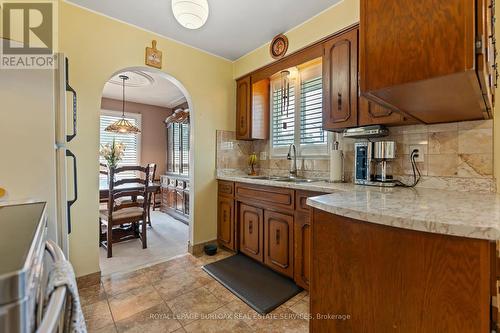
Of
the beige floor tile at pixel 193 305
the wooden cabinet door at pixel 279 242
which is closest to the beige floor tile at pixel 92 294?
the beige floor tile at pixel 193 305

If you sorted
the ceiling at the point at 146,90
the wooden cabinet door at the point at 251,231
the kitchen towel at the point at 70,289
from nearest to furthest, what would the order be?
the kitchen towel at the point at 70,289 → the wooden cabinet door at the point at 251,231 → the ceiling at the point at 146,90

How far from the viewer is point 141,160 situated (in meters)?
5.23

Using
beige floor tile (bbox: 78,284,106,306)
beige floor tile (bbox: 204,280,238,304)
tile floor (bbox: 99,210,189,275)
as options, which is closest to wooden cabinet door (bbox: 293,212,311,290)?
beige floor tile (bbox: 204,280,238,304)

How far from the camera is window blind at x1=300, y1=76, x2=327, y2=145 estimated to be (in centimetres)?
244

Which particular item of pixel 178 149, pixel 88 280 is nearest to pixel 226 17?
pixel 88 280

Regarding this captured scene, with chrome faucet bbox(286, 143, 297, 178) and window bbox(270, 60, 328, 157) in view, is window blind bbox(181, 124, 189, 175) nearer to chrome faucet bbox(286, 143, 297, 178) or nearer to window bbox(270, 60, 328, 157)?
window bbox(270, 60, 328, 157)

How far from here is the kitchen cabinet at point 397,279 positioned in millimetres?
677

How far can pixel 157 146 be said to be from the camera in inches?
217

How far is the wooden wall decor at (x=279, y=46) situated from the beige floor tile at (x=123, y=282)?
2.68 m

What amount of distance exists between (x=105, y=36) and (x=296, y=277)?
2.84 meters

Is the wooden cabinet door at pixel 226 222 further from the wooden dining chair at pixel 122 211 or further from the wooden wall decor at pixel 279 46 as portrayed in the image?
the wooden wall decor at pixel 279 46

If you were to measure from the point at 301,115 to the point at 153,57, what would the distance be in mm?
1763

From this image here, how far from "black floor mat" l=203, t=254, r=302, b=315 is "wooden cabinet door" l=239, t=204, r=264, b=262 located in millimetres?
124

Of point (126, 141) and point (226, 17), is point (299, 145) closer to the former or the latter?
point (226, 17)
